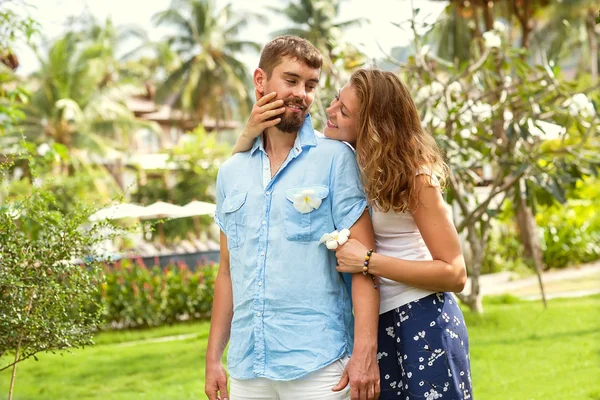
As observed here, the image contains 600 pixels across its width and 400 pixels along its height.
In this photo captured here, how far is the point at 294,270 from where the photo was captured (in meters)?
2.47

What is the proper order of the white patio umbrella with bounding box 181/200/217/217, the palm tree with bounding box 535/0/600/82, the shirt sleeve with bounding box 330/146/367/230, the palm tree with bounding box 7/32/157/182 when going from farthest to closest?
the palm tree with bounding box 535/0/600/82 < the palm tree with bounding box 7/32/157/182 < the white patio umbrella with bounding box 181/200/217/217 < the shirt sleeve with bounding box 330/146/367/230

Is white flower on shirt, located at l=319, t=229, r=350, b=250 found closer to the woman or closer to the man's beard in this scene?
the woman

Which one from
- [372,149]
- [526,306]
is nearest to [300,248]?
[372,149]

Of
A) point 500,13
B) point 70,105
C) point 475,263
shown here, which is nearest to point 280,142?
point 475,263

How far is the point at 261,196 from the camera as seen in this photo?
2588 mm

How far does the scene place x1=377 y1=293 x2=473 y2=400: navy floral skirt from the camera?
2433 millimetres

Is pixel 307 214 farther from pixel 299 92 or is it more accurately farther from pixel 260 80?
pixel 260 80

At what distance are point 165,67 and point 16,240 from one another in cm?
3677

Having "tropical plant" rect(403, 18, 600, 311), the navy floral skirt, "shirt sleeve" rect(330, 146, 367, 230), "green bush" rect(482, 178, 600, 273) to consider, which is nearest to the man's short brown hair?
"shirt sleeve" rect(330, 146, 367, 230)

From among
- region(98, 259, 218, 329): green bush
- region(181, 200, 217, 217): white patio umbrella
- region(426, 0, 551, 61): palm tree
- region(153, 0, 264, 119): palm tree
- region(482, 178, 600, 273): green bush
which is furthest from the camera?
region(153, 0, 264, 119): palm tree

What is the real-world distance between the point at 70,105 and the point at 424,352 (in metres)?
29.5

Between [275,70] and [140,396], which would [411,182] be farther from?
[140,396]

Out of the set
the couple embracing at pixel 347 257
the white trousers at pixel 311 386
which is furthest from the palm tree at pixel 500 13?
the white trousers at pixel 311 386

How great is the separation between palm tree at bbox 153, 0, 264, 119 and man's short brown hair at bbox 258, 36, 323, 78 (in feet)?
121
